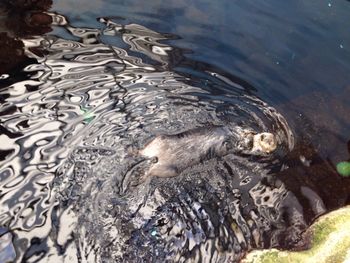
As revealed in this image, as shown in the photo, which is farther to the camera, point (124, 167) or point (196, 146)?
point (196, 146)

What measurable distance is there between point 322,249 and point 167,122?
2380 millimetres

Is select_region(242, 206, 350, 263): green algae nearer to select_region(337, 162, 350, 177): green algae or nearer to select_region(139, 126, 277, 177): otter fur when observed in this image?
select_region(337, 162, 350, 177): green algae

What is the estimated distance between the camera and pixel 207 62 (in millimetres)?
6727

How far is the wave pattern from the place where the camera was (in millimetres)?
4285

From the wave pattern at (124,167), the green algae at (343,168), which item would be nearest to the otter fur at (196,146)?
the wave pattern at (124,167)

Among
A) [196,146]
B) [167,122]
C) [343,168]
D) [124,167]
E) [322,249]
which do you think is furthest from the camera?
[167,122]

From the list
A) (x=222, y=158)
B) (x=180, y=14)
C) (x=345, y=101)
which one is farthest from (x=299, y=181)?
(x=180, y=14)

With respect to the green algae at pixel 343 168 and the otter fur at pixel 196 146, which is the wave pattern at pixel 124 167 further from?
the green algae at pixel 343 168

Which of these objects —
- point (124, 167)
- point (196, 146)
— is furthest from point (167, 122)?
point (124, 167)

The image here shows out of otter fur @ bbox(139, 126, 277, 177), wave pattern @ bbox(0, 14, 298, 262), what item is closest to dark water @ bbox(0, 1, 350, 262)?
wave pattern @ bbox(0, 14, 298, 262)

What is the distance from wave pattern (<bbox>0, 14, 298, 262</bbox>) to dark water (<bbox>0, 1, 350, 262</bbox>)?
0.01 metres

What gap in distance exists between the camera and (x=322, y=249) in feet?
14.7

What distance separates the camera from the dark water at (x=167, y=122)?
437 cm

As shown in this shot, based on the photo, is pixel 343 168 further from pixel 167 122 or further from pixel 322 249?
pixel 167 122
